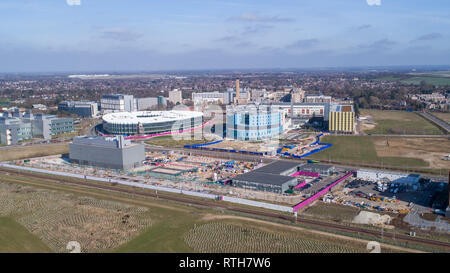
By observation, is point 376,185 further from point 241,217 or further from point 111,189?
point 111,189

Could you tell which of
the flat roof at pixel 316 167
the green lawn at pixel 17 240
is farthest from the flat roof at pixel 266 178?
the green lawn at pixel 17 240

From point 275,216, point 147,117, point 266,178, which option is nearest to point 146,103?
point 147,117

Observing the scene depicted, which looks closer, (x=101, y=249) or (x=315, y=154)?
(x=101, y=249)

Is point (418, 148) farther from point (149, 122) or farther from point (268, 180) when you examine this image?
point (149, 122)

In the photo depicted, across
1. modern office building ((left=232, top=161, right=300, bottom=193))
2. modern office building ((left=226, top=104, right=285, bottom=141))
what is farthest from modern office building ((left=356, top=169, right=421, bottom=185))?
modern office building ((left=226, top=104, right=285, bottom=141))

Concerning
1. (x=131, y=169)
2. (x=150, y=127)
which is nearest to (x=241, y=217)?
(x=131, y=169)

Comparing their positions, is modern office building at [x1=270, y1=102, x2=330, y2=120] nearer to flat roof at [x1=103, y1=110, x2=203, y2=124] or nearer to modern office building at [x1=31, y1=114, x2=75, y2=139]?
flat roof at [x1=103, y1=110, x2=203, y2=124]
